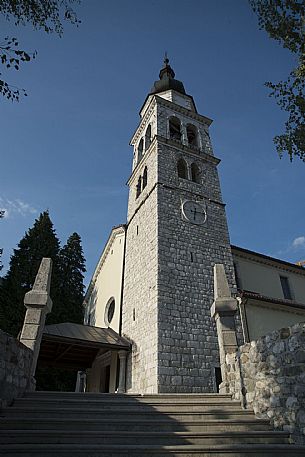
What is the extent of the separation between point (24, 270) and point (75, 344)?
34.0ft

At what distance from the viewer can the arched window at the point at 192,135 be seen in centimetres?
1923

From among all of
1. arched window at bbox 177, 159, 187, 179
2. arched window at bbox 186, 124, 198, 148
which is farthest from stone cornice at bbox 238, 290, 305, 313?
arched window at bbox 186, 124, 198, 148

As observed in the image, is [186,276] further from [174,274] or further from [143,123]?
[143,123]

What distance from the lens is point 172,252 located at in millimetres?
13039

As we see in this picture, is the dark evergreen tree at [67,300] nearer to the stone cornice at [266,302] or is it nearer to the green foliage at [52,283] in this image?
the green foliage at [52,283]

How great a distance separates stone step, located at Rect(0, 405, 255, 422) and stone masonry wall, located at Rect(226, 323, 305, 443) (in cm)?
47

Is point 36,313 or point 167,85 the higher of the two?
point 167,85

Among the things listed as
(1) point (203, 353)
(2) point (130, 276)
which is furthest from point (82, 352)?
(1) point (203, 353)

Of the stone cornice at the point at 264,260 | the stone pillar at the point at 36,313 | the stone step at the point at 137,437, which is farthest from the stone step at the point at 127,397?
the stone cornice at the point at 264,260

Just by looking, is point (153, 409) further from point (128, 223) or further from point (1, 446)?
point (128, 223)

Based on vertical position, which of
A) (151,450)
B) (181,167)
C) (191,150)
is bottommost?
(151,450)

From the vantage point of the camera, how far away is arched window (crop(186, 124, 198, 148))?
63.1ft

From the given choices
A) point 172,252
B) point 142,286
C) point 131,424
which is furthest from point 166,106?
point 131,424

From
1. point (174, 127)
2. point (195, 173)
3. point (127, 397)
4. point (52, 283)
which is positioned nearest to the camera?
point (127, 397)
